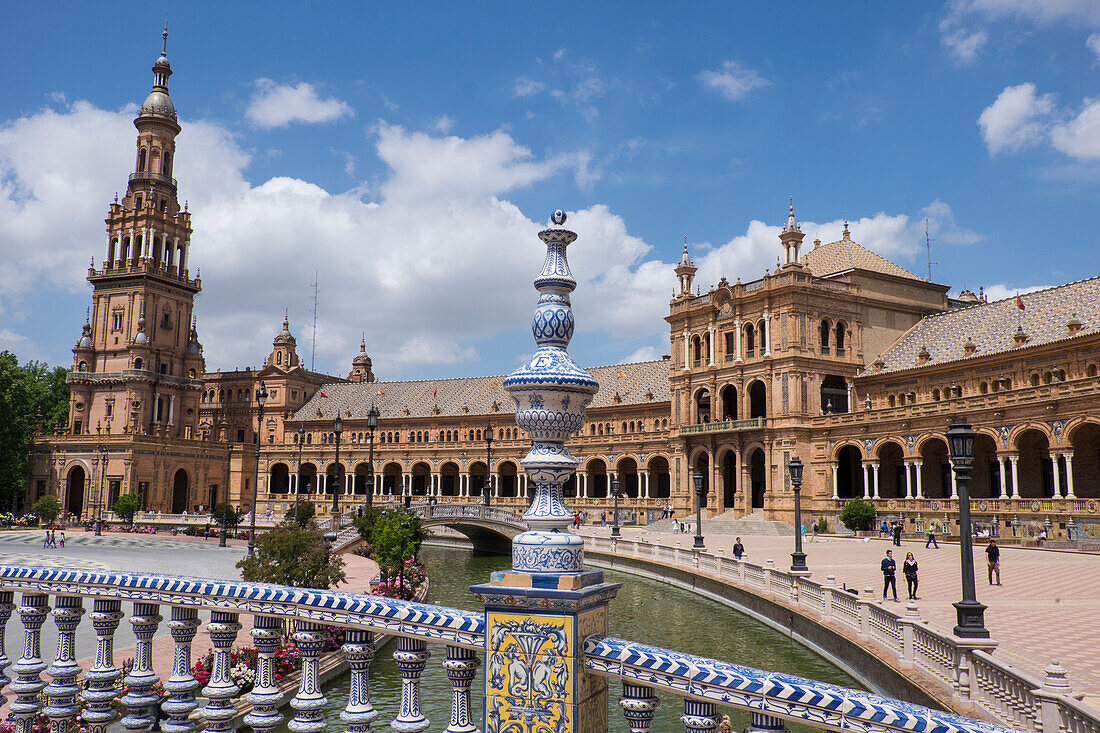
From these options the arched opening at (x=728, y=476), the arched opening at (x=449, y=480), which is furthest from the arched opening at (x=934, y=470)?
the arched opening at (x=449, y=480)

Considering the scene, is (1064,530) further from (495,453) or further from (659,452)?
(495,453)

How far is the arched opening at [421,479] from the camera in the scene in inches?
3317

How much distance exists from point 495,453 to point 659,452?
17.7 meters

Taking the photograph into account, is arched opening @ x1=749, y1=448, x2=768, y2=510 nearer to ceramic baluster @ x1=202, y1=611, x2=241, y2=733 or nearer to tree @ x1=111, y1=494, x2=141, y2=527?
tree @ x1=111, y1=494, x2=141, y2=527

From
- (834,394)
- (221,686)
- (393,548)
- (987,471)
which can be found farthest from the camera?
(834,394)

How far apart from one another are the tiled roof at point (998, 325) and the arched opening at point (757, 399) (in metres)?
6.99

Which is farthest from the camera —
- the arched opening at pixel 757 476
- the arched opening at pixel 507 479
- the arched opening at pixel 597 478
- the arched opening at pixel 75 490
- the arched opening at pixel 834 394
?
the arched opening at pixel 507 479

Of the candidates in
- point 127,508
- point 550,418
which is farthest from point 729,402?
point 550,418

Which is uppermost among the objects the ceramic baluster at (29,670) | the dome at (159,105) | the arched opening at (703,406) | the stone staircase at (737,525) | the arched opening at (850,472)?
the dome at (159,105)

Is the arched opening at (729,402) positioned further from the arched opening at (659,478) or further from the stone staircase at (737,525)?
the arched opening at (659,478)

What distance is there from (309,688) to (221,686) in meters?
0.56

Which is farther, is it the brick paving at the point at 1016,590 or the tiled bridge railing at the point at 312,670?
the brick paving at the point at 1016,590

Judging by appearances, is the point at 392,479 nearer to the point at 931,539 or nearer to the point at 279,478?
the point at 279,478

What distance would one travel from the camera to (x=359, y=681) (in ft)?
14.1
